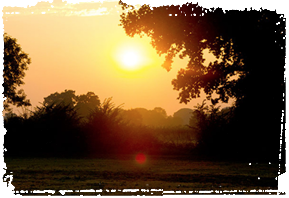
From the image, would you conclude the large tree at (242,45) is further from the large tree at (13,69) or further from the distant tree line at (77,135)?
the large tree at (13,69)

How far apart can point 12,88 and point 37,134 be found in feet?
55.4

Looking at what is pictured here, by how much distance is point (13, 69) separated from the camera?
4700 cm

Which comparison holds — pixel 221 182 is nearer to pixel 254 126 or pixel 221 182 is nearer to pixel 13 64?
pixel 254 126

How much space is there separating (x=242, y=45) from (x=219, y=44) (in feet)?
8.17

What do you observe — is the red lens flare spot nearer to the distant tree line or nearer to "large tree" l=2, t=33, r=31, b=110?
the distant tree line

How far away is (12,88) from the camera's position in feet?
156

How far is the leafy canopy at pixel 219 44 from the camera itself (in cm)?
2862

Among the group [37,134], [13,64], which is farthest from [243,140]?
[13,64]

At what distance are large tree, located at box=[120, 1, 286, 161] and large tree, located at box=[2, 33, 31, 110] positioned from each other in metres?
17.6

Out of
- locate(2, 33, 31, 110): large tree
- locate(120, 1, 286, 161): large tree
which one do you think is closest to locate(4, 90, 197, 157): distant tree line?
locate(120, 1, 286, 161): large tree

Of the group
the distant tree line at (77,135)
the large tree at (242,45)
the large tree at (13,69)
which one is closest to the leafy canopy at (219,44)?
the large tree at (242,45)

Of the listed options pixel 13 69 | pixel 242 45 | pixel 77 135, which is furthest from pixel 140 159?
pixel 13 69

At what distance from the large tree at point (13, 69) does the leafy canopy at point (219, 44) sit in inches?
694

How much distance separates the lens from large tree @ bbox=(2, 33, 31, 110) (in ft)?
148
